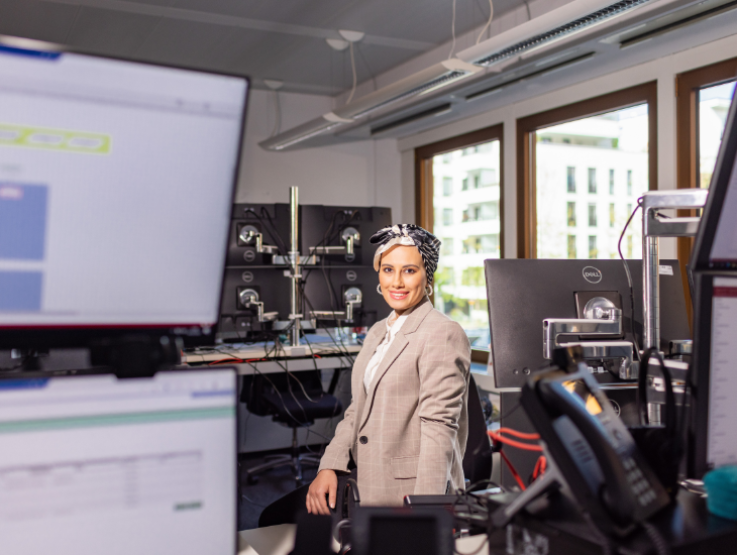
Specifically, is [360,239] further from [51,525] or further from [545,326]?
[51,525]

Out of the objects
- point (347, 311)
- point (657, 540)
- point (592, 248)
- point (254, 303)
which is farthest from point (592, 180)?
point (657, 540)

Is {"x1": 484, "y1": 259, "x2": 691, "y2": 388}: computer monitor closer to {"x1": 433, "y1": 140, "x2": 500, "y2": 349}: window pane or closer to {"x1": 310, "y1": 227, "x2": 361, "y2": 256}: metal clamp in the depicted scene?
{"x1": 310, "y1": 227, "x2": 361, "y2": 256}: metal clamp

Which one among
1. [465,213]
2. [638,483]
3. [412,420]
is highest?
[465,213]

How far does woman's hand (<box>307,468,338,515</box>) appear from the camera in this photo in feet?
5.39

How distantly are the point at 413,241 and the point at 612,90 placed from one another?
2.64 m

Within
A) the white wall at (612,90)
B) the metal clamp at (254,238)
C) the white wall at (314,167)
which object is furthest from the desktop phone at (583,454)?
the white wall at (314,167)

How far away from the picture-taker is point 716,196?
855 millimetres

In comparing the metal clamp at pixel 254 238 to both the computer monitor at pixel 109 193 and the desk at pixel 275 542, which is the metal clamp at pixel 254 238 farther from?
the computer monitor at pixel 109 193

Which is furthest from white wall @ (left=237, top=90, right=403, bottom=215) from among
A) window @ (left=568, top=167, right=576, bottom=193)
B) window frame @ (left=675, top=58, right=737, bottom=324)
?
window frame @ (left=675, top=58, right=737, bottom=324)

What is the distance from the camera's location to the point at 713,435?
2.84 feet

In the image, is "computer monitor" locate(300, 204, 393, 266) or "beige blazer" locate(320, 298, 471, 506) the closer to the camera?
"beige blazer" locate(320, 298, 471, 506)

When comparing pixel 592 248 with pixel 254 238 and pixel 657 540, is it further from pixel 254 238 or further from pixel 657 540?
pixel 657 540

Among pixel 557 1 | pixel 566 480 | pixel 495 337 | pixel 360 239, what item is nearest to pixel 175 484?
pixel 566 480

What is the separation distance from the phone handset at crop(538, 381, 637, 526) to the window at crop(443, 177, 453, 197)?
16.4 feet
